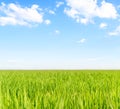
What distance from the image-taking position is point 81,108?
7.07 feet

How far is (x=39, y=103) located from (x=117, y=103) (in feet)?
2.79

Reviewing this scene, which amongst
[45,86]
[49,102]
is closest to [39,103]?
[49,102]

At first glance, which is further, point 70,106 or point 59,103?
point 70,106

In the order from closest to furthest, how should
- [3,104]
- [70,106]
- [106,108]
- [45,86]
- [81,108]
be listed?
[3,104], [81,108], [70,106], [106,108], [45,86]

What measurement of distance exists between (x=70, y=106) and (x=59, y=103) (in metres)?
0.29

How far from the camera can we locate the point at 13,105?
2.12m

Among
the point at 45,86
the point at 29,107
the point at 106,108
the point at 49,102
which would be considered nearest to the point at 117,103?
the point at 106,108

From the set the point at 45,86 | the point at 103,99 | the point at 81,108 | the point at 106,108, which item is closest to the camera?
the point at 81,108

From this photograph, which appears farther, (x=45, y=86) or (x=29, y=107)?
(x=45, y=86)

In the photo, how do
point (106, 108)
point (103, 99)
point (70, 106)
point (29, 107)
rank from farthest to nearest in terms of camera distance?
point (103, 99) → point (106, 108) → point (70, 106) → point (29, 107)

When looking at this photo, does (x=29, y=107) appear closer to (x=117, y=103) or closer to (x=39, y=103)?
(x=39, y=103)

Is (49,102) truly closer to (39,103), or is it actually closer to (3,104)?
(39,103)

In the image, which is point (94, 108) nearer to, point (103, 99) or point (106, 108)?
point (106, 108)

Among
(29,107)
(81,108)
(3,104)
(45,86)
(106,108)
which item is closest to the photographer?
(29,107)
